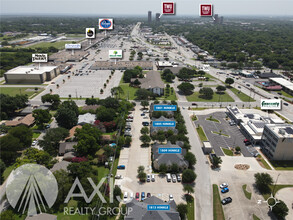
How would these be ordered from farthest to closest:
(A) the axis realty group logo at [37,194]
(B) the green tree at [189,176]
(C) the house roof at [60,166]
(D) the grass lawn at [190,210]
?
(C) the house roof at [60,166] < (B) the green tree at [189,176] < (A) the axis realty group logo at [37,194] < (D) the grass lawn at [190,210]

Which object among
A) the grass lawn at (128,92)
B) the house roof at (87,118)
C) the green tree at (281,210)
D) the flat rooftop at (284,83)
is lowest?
the green tree at (281,210)

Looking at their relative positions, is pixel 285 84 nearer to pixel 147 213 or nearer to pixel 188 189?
Result: pixel 188 189

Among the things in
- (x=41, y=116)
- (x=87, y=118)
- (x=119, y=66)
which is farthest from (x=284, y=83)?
(x=41, y=116)

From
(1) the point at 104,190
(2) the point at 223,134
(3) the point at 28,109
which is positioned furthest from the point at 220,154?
(3) the point at 28,109

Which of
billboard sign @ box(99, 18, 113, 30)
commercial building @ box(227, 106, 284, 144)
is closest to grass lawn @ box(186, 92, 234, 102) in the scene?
commercial building @ box(227, 106, 284, 144)

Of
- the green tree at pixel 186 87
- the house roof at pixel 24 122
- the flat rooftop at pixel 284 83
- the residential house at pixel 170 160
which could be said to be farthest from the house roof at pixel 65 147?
the flat rooftop at pixel 284 83

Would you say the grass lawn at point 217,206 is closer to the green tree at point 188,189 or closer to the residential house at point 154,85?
the green tree at point 188,189

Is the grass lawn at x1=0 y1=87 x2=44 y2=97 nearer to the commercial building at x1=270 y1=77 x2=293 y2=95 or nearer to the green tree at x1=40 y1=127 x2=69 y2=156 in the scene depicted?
the green tree at x1=40 y1=127 x2=69 y2=156
